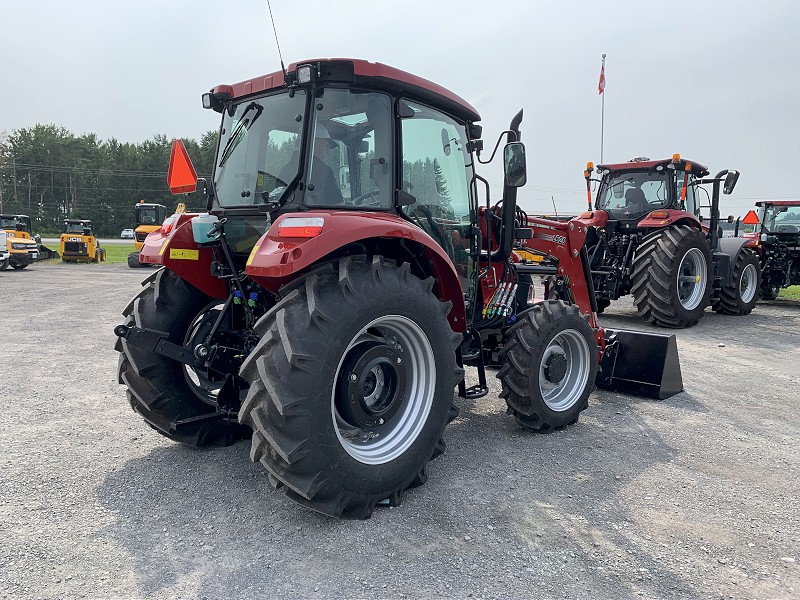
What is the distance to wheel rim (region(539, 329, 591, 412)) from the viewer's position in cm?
446

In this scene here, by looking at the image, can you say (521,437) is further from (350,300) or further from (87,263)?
(87,263)

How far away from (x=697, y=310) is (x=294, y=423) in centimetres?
869

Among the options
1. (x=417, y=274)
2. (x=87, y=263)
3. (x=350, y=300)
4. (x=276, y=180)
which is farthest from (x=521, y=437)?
(x=87, y=263)

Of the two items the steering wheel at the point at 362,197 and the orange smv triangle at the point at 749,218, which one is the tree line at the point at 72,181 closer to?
the orange smv triangle at the point at 749,218

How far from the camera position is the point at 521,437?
4.37m

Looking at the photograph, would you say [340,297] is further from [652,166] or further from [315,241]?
[652,166]

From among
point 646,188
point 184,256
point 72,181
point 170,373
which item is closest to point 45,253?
point 646,188

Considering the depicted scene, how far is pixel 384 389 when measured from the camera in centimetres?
333

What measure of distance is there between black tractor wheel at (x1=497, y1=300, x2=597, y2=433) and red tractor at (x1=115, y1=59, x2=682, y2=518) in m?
0.01

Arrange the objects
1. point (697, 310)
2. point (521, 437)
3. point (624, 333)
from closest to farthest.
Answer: point (521, 437) → point (624, 333) → point (697, 310)

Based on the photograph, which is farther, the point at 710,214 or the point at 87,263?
the point at 87,263

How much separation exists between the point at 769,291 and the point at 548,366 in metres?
10.9

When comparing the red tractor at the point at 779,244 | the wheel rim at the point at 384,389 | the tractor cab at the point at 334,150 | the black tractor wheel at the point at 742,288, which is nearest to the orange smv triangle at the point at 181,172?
the tractor cab at the point at 334,150

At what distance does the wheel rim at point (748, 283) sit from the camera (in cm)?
1120
